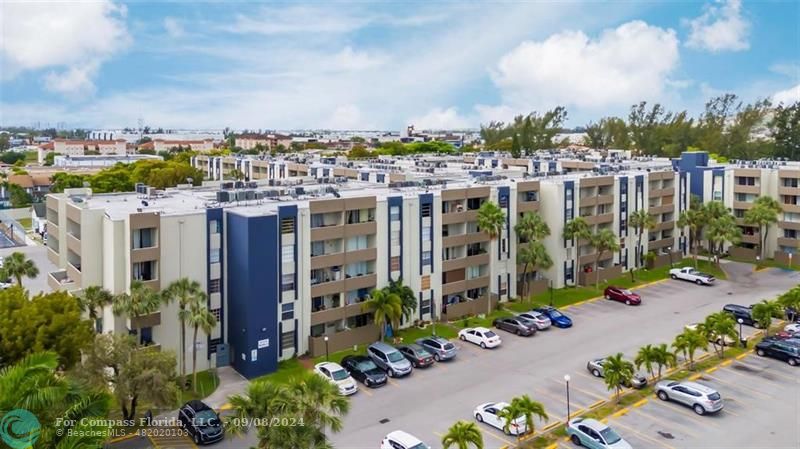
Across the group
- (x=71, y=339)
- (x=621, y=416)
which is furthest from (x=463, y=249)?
(x=71, y=339)

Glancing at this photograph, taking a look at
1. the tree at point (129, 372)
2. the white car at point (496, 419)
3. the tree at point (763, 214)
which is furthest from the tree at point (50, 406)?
the tree at point (763, 214)

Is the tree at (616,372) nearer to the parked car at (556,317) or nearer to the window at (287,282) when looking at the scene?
the parked car at (556,317)

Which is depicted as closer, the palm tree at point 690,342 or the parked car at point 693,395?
the parked car at point 693,395

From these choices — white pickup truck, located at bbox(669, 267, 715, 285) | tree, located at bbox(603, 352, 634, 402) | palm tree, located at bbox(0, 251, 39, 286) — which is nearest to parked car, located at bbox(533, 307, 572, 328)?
tree, located at bbox(603, 352, 634, 402)

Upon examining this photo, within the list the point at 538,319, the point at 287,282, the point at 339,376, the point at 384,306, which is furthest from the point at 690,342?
the point at 287,282

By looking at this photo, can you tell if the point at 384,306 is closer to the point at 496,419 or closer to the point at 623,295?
the point at 496,419

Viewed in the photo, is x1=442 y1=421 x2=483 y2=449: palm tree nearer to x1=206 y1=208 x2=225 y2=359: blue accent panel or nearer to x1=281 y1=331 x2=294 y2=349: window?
x1=281 y1=331 x2=294 y2=349: window
